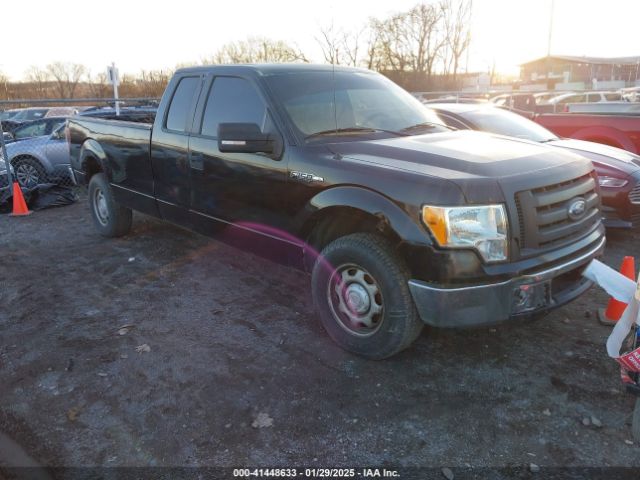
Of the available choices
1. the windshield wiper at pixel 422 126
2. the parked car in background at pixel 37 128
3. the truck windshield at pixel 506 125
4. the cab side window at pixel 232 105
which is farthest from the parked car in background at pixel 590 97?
the cab side window at pixel 232 105

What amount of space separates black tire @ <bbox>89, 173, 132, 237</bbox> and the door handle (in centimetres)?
207

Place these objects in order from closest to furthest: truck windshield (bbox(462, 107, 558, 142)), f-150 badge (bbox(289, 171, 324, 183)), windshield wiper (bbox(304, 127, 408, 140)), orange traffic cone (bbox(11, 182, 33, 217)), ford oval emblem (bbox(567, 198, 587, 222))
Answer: ford oval emblem (bbox(567, 198, 587, 222)), f-150 badge (bbox(289, 171, 324, 183)), windshield wiper (bbox(304, 127, 408, 140)), truck windshield (bbox(462, 107, 558, 142)), orange traffic cone (bbox(11, 182, 33, 217))

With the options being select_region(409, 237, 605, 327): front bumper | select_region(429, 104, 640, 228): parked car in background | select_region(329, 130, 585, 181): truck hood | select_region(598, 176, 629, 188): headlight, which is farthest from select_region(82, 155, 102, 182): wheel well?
select_region(598, 176, 629, 188): headlight

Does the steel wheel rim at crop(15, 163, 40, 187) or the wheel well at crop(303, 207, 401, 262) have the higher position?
the wheel well at crop(303, 207, 401, 262)

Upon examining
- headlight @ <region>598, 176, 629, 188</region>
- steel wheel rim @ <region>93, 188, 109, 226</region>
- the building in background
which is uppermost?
the building in background

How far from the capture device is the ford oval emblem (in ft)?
10.3

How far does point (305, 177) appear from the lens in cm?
339

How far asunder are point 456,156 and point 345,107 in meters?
1.17

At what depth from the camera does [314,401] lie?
9.55 feet

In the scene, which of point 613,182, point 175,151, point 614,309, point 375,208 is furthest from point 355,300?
point 613,182

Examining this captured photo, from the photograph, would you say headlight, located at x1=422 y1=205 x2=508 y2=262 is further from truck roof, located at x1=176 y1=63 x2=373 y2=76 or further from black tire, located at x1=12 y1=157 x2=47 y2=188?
black tire, located at x1=12 y1=157 x2=47 y2=188

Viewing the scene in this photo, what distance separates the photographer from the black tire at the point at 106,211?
19.5 feet

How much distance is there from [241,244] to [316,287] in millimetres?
973

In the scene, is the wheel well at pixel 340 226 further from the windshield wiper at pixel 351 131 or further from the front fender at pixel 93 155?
the front fender at pixel 93 155
